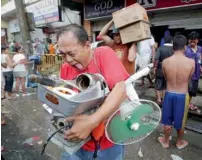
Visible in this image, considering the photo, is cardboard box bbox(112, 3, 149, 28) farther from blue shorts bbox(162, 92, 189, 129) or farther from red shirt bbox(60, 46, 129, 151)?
red shirt bbox(60, 46, 129, 151)

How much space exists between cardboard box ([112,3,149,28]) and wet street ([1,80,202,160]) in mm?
1816

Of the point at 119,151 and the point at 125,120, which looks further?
the point at 119,151

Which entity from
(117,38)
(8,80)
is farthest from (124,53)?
(8,80)

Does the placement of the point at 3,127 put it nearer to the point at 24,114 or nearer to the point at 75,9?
the point at 24,114

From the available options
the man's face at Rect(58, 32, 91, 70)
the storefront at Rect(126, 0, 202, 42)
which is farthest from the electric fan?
the storefront at Rect(126, 0, 202, 42)

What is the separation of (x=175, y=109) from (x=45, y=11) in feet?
32.8

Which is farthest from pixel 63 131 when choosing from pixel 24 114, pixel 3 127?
pixel 24 114

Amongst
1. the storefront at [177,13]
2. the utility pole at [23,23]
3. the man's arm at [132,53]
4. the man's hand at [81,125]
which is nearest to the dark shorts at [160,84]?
the man's arm at [132,53]

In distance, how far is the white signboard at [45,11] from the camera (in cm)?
1025

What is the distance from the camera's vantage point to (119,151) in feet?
5.44

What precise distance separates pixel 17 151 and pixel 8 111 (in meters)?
2.23

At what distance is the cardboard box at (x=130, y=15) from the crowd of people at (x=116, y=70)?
0.19 m

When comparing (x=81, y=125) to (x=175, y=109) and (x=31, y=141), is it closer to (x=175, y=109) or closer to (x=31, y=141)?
(x=175, y=109)

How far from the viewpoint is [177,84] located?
124 inches
